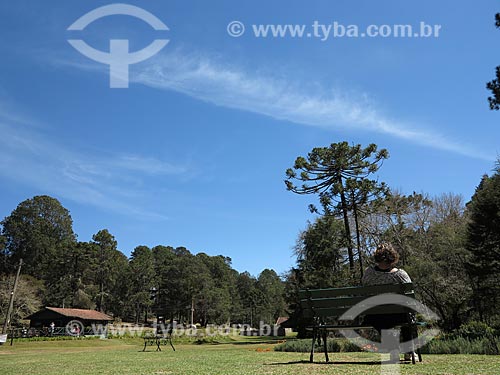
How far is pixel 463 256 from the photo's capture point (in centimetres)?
2538

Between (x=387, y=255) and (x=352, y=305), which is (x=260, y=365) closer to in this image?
(x=352, y=305)

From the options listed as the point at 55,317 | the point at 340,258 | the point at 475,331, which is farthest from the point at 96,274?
the point at 475,331

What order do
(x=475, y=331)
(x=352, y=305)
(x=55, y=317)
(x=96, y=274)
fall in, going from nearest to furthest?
(x=352, y=305)
(x=475, y=331)
(x=55, y=317)
(x=96, y=274)

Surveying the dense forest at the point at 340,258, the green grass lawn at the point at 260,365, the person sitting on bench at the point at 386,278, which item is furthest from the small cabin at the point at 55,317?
the person sitting on bench at the point at 386,278

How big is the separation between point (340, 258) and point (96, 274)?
56645 mm

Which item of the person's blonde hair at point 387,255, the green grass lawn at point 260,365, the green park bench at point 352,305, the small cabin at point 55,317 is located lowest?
the small cabin at point 55,317

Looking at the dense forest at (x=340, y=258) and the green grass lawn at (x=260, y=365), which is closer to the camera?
the green grass lawn at (x=260, y=365)

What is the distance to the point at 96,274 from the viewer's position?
247ft

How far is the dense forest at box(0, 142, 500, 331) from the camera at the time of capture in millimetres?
22812

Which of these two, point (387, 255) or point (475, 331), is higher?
point (387, 255)

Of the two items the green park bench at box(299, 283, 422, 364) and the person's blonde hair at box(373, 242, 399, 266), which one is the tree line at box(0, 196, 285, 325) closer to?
the green park bench at box(299, 283, 422, 364)

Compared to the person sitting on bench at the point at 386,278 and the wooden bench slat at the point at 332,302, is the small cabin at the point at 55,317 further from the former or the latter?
the person sitting on bench at the point at 386,278

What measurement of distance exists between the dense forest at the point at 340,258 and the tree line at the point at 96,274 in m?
0.20

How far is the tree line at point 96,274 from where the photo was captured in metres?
69.1
